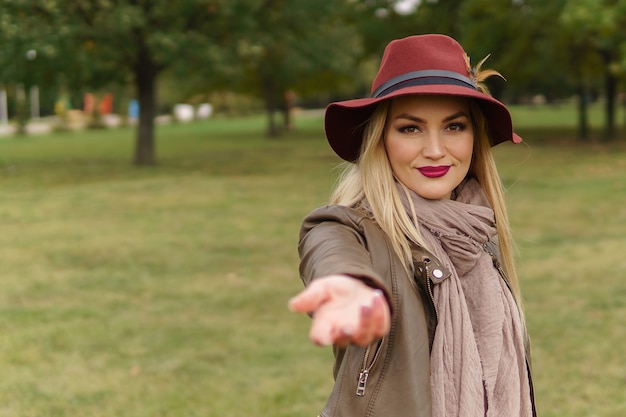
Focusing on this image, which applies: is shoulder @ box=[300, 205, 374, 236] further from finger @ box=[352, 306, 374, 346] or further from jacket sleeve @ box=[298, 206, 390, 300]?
finger @ box=[352, 306, 374, 346]

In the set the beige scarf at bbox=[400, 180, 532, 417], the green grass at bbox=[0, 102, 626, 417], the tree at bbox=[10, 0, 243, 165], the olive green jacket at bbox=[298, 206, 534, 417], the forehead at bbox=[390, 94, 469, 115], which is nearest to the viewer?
the olive green jacket at bbox=[298, 206, 534, 417]

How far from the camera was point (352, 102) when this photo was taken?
6.71 ft

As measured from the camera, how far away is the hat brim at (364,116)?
1950mm

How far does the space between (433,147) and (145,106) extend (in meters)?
18.6

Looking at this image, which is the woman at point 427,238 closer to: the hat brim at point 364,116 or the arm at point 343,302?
the hat brim at point 364,116

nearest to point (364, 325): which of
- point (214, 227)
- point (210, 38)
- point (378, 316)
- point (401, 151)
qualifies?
point (378, 316)

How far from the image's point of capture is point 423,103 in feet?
6.68

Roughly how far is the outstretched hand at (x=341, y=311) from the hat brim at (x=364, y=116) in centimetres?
74

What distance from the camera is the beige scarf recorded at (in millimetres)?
1922

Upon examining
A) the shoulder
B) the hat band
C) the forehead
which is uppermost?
the hat band

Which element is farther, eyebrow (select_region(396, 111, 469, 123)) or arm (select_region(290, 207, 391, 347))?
eyebrow (select_region(396, 111, 469, 123))

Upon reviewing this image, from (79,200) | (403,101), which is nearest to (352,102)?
(403,101)

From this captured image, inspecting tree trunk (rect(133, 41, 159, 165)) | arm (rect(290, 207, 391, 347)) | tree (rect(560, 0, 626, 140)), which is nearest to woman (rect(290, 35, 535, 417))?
arm (rect(290, 207, 391, 347))

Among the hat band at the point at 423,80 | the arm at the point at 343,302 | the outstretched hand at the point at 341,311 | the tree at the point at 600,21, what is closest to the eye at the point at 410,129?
the hat band at the point at 423,80
